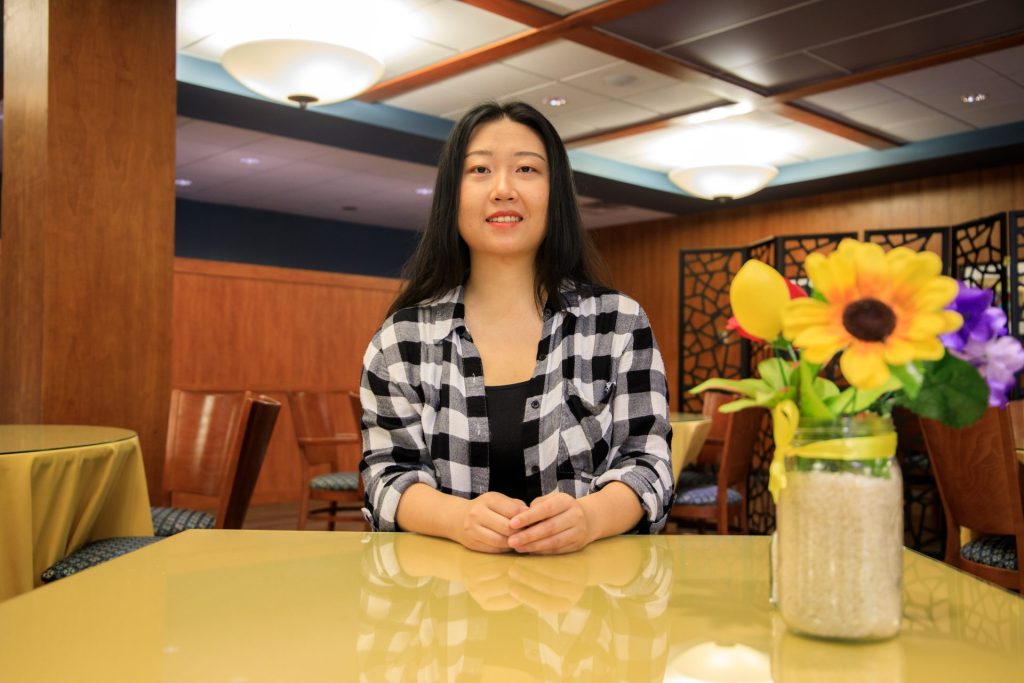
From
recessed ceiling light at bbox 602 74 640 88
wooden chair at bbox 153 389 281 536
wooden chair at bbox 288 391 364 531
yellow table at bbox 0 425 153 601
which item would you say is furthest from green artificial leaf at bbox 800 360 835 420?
recessed ceiling light at bbox 602 74 640 88

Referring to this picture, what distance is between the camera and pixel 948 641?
0.68m

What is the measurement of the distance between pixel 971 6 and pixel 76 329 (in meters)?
4.77

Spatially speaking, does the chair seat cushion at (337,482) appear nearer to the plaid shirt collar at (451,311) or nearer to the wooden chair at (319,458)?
the wooden chair at (319,458)

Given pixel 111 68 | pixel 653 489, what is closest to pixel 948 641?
pixel 653 489

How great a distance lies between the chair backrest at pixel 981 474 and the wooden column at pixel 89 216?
3.19 meters

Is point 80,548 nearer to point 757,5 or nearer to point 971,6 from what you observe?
point 757,5

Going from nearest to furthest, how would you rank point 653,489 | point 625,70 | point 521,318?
point 653,489, point 521,318, point 625,70

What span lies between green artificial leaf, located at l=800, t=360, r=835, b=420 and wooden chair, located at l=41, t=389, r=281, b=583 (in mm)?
2149

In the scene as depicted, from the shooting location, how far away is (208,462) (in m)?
3.25

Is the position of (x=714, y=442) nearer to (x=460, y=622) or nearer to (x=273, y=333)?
(x=273, y=333)

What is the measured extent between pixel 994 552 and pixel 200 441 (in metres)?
2.68

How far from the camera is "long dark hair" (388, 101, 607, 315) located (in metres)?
1.49

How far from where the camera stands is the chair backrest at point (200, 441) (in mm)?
3234

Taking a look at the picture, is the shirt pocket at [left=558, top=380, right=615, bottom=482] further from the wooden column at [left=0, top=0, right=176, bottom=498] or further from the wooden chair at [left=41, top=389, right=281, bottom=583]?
the wooden column at [left=0, top=0, right=176, bottom=498]
